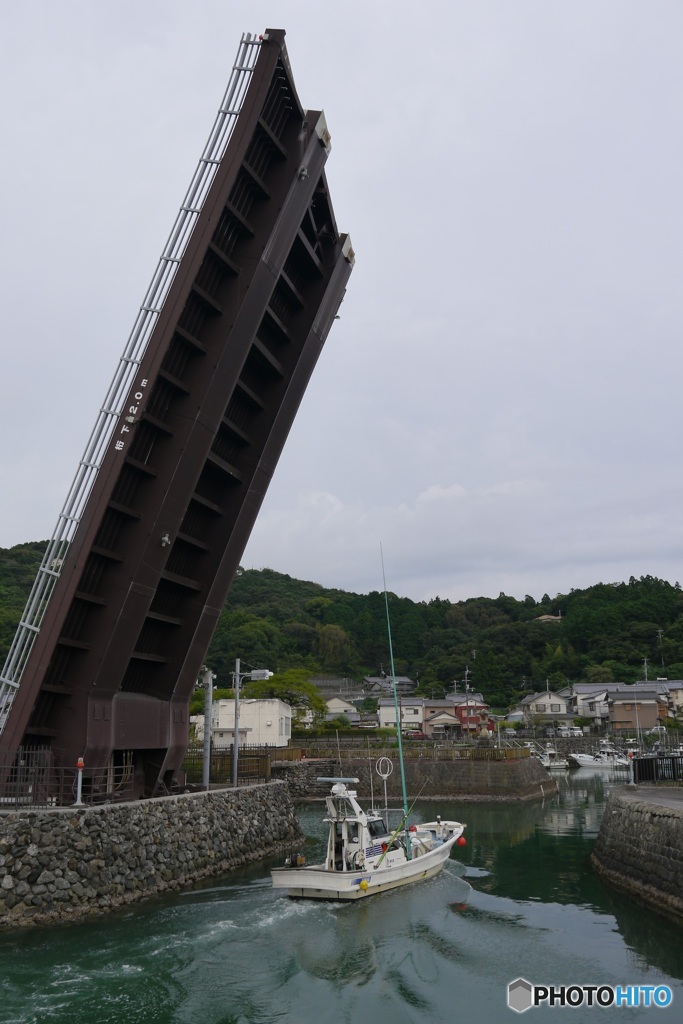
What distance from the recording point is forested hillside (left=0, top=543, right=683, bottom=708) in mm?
98312

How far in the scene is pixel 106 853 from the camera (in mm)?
17109

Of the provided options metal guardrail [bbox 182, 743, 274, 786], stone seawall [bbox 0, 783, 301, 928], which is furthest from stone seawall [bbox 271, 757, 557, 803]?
stone seawall [bbox 0, 783, 301, 928]

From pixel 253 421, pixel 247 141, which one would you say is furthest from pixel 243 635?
pixel 247 141

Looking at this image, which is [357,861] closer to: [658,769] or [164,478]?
[164,478]

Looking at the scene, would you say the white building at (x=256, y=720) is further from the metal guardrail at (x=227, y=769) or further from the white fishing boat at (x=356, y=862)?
the white fishing boat at (x=356, y=862)

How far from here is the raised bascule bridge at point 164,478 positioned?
18.4m

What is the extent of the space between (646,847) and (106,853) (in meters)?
11.7

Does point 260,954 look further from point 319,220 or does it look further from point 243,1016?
point 319,220

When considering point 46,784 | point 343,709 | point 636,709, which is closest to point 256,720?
point 46,784

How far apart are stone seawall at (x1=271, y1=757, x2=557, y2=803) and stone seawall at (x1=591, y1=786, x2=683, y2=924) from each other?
22.2 meters

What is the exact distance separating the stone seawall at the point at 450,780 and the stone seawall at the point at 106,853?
80.1ft

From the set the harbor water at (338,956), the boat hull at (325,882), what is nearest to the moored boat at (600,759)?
the harbor water at (338,956)

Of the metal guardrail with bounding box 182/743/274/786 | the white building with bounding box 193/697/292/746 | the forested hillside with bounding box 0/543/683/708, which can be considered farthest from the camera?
the forested hillside with bounding box 0/543/683/708

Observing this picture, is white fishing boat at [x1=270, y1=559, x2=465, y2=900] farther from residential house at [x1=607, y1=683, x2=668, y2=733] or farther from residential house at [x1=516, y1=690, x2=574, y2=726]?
residential house at [x1=516, y1=690, x2=574, y2=726]
